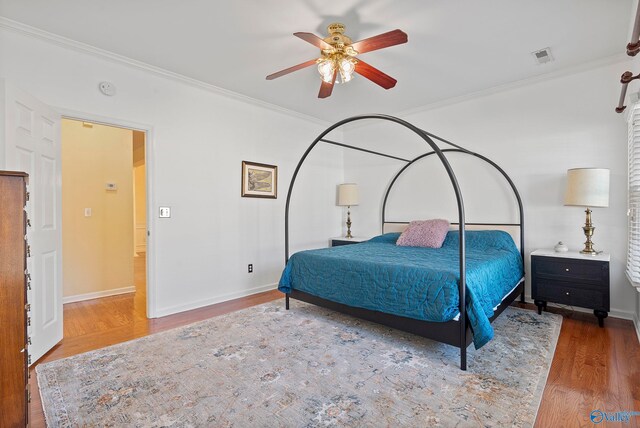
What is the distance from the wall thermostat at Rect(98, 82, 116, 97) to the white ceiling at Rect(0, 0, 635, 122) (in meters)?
0.31

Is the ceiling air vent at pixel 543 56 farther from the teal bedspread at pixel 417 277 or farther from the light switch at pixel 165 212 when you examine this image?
the light switch at pixel 165 212

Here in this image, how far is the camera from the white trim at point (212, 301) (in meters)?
3.32

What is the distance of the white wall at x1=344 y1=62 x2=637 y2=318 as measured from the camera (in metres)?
3.09

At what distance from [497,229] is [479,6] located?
8.06 ft

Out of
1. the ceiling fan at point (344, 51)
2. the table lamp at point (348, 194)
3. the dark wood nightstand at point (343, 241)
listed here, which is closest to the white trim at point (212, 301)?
the dark wood nightstand at point (343, 241)

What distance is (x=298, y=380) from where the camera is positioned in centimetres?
200

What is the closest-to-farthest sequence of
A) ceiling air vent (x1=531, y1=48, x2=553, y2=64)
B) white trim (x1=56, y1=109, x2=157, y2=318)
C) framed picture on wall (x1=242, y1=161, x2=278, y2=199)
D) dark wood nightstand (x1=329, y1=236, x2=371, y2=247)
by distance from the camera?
ceiling air vent (x1=531, y1=48, x2=553, y2=64)
white trim (x1=56, y1=109, x2=157, y2=318)
framed picture on wall (x1=242, y1=161, x2=278, y2=199)
dark wood nightstand (x1=329, y1=236, x2=371, y2=247)

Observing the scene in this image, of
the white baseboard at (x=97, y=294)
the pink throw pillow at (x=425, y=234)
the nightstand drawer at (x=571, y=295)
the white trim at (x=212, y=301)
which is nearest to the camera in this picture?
the nightstand drawer at (x=571, y=295)

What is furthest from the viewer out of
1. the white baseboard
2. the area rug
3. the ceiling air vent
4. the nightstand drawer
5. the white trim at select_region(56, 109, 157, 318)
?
the white baseboard

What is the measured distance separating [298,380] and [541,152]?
3.52 m

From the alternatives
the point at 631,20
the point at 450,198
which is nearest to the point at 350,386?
the point at 450,198

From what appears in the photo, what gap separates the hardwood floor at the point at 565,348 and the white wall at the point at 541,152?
75 cm

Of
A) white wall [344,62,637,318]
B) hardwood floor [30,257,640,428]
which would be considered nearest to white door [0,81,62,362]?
hardwood floor [30,257,640,428]

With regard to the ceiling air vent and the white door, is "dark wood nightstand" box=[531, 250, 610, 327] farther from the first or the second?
the white door
